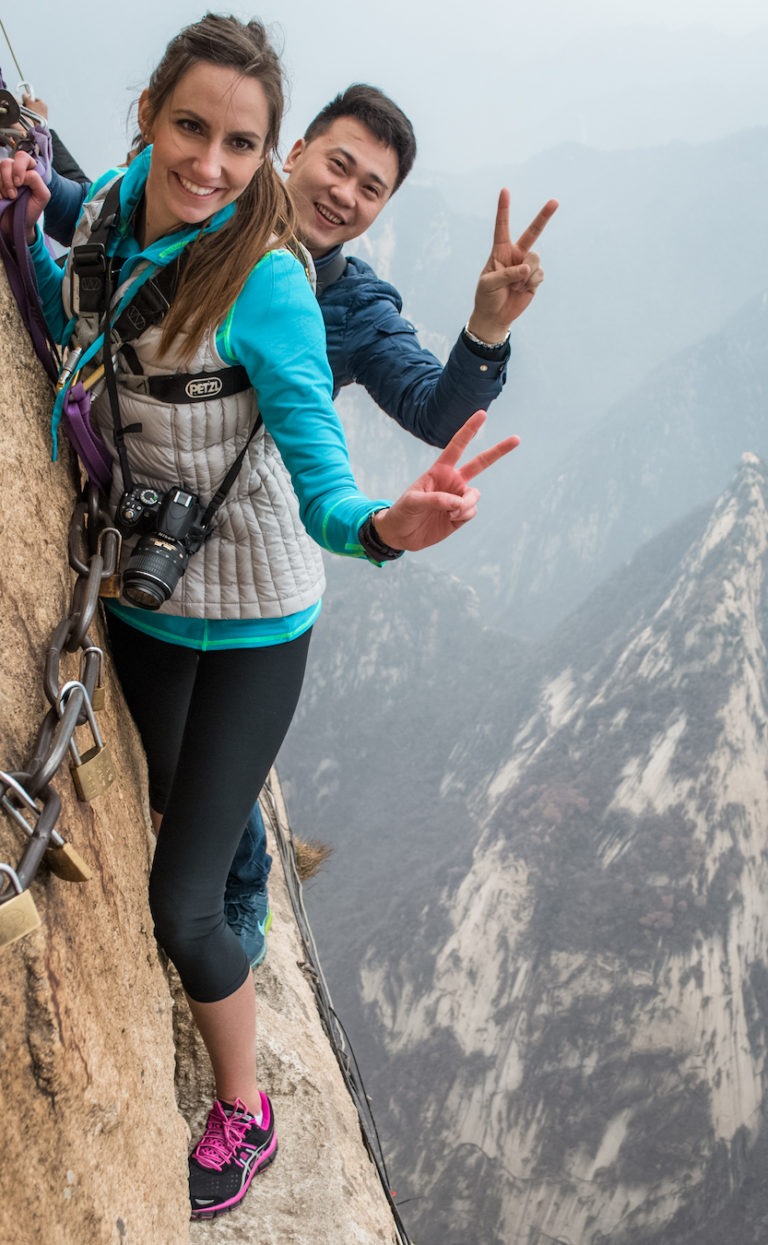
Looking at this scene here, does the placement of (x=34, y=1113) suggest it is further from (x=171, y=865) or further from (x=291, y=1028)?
(x=291, y=1028)

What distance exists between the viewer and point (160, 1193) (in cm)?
204

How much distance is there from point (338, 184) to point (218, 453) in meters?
1.19

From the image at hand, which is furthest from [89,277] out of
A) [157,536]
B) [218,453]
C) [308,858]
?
[308,858]

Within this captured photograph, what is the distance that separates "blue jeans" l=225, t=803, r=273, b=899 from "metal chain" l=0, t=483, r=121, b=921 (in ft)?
5.30

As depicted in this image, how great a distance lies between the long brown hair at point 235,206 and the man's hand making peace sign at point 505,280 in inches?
32.5

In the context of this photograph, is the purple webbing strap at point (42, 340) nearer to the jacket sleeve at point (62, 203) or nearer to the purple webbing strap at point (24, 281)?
the purple webbing strap at point (24, 281)

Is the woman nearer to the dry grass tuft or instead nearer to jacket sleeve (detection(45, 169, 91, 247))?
jacket sleeve (detection(45, 169, 91, 247))

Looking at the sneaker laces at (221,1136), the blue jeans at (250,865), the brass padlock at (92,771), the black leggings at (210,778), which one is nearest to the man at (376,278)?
the black leggings at (210,778)

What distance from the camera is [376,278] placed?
2.84 m

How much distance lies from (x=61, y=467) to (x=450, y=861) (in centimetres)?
4984

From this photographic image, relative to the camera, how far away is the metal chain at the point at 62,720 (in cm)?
137

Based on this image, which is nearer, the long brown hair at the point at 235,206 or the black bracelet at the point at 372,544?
the black bracelet at the point at 372,544

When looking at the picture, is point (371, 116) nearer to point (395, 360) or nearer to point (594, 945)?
point (395, 360)

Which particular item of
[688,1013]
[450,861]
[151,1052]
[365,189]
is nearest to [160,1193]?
[151,1052]
